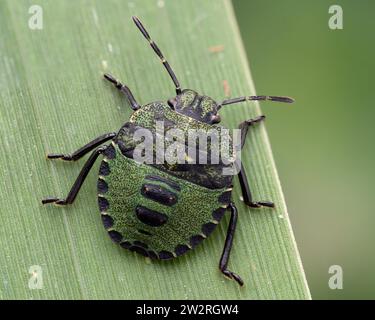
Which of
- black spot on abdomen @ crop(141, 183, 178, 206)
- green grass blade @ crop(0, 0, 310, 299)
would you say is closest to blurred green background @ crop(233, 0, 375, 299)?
green grass blade @ crop(0, 0, 310, 299)

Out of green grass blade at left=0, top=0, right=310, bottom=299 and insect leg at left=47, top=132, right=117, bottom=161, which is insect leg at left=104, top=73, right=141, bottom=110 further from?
insect leg at left=47, top=132, right=117, bottom=161

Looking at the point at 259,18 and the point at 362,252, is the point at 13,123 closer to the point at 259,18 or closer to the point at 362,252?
the point at 259,18

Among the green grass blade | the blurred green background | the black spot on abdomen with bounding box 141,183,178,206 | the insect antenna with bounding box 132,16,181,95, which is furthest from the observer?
the blurred green background

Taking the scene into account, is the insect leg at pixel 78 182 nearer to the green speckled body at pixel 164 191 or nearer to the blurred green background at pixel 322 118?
the green speckled body at pixel 164 191


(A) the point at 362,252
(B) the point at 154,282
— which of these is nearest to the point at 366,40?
(A) the point at 362,252

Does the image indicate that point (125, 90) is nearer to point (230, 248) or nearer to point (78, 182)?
point (78, 182)

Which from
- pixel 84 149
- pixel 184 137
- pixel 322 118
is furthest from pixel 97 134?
pixel 322 118
